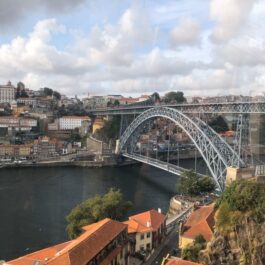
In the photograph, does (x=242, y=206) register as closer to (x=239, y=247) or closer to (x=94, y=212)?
(x=239, y=247)

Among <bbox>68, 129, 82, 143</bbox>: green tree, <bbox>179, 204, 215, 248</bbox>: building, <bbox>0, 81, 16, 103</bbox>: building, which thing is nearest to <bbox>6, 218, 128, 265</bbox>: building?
<bbox>179, 204, 215, 248</bbox>: building

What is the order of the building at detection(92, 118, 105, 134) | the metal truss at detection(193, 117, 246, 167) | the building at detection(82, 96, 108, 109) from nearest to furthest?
the metal truss at detection(193, 117, 246, 167) → the building at detection(92, 118, 105, 134) → the building at detection(82, 96, 108, 109)

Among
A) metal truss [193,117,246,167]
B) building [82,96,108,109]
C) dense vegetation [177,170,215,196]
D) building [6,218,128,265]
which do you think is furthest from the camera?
building [82,96,108,109]

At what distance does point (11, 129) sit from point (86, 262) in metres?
32.9

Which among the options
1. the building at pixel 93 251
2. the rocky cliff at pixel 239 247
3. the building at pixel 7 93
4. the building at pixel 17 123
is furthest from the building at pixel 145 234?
the building at pixel 7 93

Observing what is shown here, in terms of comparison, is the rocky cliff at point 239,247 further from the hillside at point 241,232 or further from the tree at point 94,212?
the tree at point 94,212

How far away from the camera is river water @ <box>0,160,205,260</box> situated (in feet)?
48.2

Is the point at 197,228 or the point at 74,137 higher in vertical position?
the point at 74,137

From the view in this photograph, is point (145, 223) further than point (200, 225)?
Yes

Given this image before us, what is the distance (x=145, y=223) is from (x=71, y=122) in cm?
3326

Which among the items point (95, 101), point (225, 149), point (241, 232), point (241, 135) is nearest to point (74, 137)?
point (95, 101)

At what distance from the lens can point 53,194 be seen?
70.4 ft

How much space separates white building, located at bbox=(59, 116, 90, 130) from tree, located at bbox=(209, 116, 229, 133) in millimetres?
13065

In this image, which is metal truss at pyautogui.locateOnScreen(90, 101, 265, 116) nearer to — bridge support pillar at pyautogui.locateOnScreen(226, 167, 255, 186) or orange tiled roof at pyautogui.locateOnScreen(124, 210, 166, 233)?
bridge support pillar at pyautogui.locateOnScreen(226, 167, 255, 186)
